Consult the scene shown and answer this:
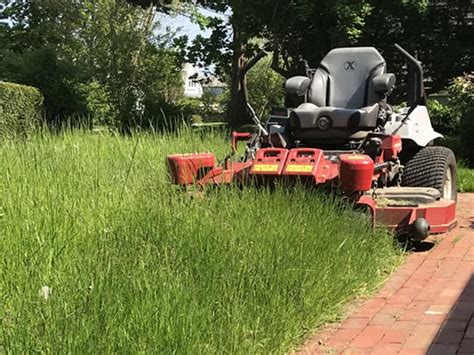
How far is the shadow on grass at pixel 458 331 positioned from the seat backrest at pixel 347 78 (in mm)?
3168

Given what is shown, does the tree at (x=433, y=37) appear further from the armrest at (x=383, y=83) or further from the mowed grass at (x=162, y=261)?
the mowed grass at (x=162, y=261)

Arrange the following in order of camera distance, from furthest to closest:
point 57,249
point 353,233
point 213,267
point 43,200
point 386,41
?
point 386,41, point 353,233, point 43,200, point 213,267, point 57,249

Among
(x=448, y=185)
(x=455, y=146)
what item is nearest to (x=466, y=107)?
(x=455, y=146)

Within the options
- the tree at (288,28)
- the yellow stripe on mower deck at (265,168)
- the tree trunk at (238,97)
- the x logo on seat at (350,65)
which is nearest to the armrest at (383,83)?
the x logo on seat at (350,65)

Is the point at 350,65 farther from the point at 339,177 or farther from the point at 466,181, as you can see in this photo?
the point at 466,181

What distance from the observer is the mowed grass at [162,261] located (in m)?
2.95

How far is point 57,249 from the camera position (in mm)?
3631

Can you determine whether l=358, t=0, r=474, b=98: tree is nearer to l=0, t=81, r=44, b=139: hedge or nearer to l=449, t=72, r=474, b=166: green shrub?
l=449, t=72, r=474, b=166: green shrub

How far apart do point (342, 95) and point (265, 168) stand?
211 centimetres

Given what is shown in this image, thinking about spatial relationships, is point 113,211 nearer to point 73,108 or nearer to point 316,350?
point 316,350

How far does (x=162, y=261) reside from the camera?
3752 mm

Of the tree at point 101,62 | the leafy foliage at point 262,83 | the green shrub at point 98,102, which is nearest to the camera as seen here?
the green shrub at point 98,102

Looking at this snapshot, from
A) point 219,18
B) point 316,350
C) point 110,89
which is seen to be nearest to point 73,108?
point 110,89

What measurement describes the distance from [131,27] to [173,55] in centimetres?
205
